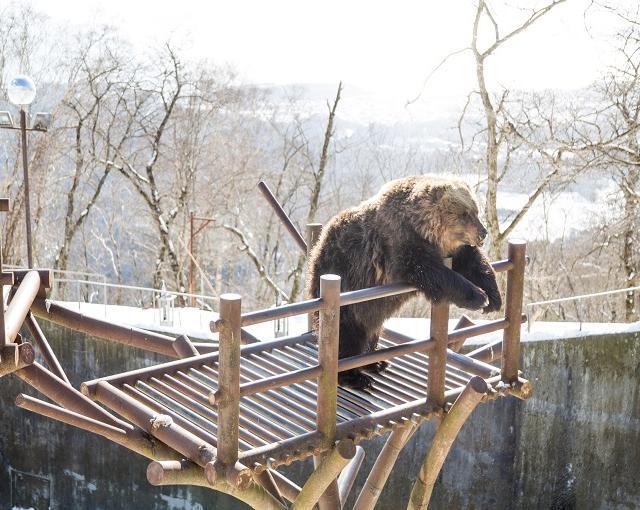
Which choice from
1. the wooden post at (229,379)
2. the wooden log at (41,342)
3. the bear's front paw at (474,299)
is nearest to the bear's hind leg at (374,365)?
the bear's front paw at (474,299)

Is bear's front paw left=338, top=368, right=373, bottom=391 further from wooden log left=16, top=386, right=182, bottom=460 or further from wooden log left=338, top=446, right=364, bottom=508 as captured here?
wooden log left=338, top=446, right=364, bottom=508

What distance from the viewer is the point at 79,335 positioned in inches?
378

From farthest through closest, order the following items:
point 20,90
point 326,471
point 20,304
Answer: point 20,90 < point 20,304 < point 326,471

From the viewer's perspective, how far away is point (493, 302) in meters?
4.20

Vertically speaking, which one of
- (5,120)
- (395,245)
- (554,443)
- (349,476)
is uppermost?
(5,120)

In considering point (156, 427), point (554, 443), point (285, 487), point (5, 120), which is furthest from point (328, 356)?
point (5, 120)

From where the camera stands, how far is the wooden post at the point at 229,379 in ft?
9.84

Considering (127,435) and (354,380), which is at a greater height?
(354,380)

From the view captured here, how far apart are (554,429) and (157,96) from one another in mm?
13281

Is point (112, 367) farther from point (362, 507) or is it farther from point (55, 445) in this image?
point (362, 507)

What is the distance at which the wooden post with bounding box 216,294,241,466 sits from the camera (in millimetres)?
2998

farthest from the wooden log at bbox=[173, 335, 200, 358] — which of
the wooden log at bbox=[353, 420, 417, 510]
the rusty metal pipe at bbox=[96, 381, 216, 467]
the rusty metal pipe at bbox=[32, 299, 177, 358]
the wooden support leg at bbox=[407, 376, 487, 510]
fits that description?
the wooden support leg at bbox=[407, 376, 487, 510]

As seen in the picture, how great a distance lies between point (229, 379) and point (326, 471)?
2.65 ft

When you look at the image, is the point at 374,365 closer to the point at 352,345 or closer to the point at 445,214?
the point at 352,345
